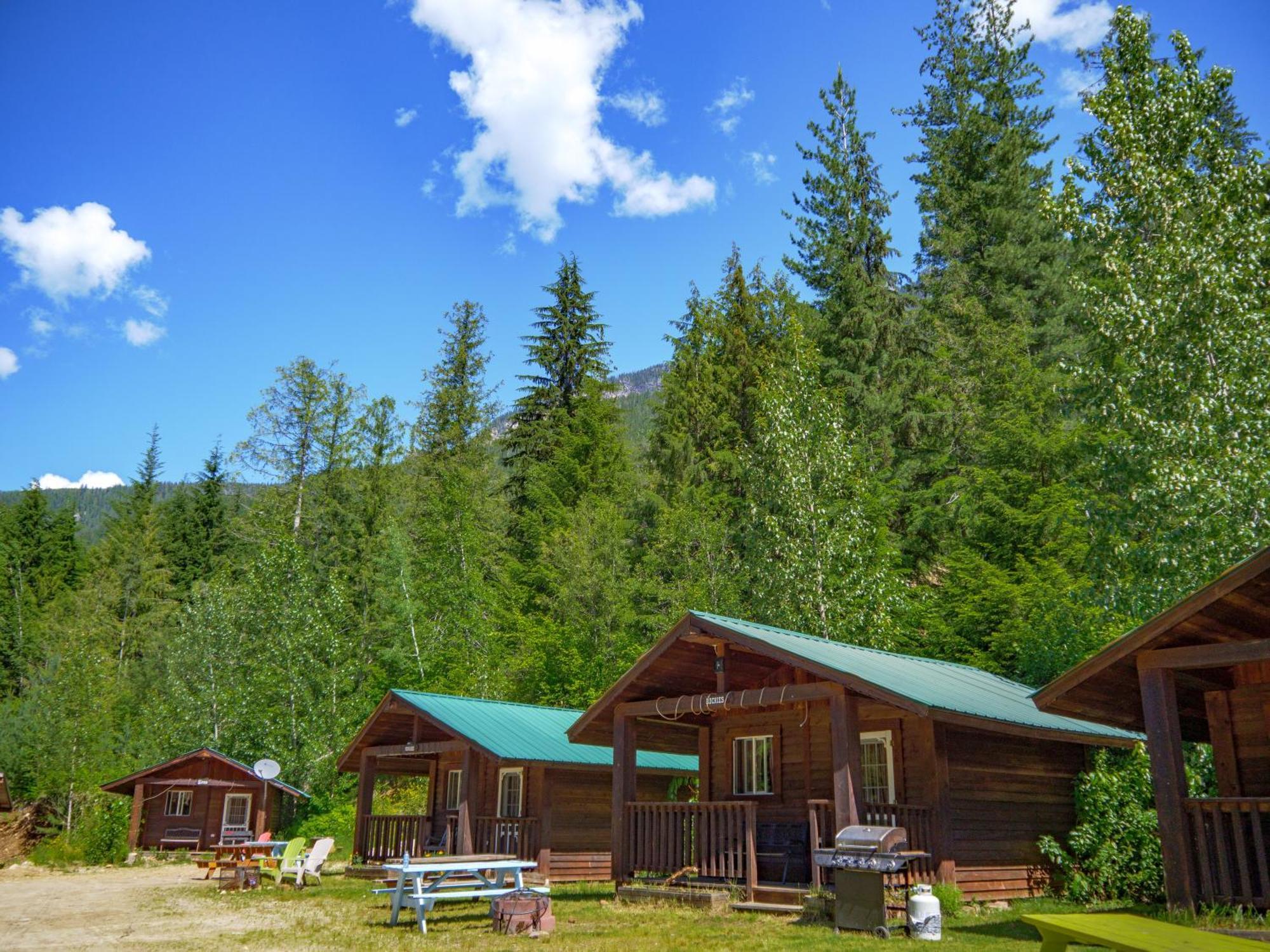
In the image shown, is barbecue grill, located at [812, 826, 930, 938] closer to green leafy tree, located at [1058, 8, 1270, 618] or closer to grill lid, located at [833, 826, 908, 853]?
grill lid, located at [833, 826, 908, 853]

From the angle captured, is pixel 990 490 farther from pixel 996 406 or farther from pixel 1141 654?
pixel 1141 654

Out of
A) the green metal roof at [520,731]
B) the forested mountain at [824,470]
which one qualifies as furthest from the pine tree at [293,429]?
the green metal roof at [520,731]

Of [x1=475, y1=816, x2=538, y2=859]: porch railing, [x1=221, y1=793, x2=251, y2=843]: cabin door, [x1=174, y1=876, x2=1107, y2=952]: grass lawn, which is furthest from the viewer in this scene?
[x1=221, y1=793, x2=251, y2=843]: cabin door

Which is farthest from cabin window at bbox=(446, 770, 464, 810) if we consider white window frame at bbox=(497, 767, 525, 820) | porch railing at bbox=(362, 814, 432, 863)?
white window frame at bbox=(497, 767, 525, 820)

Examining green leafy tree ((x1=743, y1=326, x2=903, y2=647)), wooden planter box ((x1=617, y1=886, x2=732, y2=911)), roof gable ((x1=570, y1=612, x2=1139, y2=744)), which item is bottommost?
wooden planter box ((x1=617, y1=886, x2=732, y2=911))

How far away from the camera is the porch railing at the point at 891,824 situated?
12.4 metres

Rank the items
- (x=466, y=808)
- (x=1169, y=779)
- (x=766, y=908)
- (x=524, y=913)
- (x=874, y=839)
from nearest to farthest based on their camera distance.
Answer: (x=1169, y=779) → (x=874, y=839) → (x=524, y=913) → (x=766, y=908) → (x=466, y=808)

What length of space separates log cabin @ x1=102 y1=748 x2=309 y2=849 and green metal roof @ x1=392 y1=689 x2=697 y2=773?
10.8 m

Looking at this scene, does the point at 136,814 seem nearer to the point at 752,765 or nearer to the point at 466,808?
the point at 466,808

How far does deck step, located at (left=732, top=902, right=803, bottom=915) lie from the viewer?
12.4 metres

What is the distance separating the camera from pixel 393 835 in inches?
842

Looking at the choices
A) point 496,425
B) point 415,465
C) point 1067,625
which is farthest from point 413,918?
point 496,425

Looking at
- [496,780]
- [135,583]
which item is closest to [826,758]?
[496,780]

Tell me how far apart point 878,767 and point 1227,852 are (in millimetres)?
5675
